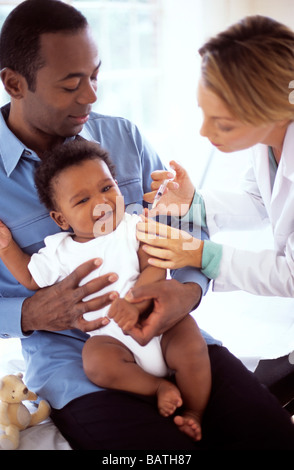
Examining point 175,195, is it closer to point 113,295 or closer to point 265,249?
point 265,249

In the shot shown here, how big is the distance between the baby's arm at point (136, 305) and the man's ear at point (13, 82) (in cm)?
60

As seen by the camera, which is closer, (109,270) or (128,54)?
(109,270)

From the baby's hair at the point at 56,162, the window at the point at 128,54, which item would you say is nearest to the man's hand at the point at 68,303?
the baby's hair at the point at 56,162

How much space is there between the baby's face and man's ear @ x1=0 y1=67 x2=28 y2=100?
32 cm

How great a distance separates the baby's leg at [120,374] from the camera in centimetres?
127

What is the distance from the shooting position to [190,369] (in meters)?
1.31

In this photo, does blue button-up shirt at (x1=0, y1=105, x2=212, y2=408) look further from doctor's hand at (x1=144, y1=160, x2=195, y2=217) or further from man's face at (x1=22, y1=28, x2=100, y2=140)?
doctor's hand at (x1=144, y1=160, x2=195, y2=217)

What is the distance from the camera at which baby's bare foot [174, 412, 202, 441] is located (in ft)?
4.14

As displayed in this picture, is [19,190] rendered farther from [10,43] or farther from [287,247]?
[287,247]

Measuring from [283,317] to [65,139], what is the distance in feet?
3.54

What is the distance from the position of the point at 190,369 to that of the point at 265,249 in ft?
1.58

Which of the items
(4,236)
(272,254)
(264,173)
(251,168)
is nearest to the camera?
(4,236)

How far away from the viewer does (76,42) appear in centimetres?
143

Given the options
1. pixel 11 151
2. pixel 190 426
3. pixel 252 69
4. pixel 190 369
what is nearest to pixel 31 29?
pixel 11 151
